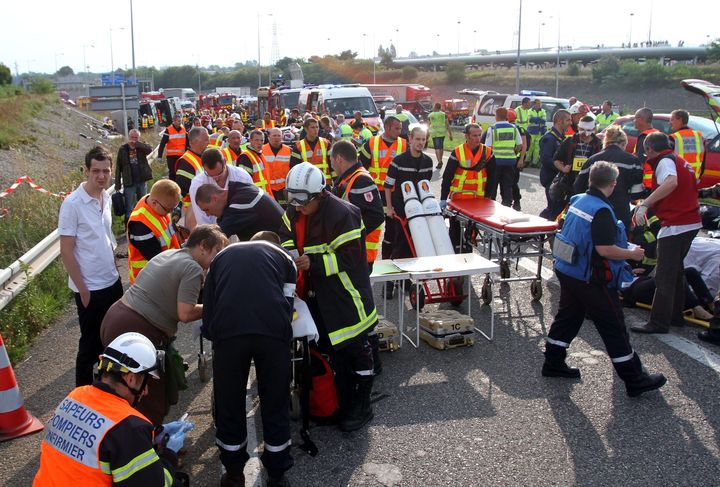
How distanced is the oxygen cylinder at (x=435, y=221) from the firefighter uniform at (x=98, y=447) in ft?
16.6

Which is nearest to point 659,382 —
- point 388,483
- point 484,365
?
→ point 484,365

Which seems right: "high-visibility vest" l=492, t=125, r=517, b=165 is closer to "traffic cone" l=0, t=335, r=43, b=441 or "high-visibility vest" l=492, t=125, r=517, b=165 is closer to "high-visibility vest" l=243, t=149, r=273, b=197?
"high-visibility vest" l=243, t=149, r=273, b=197

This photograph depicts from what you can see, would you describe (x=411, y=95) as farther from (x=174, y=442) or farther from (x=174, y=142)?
(x=174, y=442)

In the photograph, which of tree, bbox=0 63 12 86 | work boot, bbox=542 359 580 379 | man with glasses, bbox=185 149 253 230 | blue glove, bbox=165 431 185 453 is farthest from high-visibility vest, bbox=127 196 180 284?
tree, bbox=0 63 12 86

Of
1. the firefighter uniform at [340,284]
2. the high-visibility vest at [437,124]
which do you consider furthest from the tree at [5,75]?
the firefighter uniform at [340,284]

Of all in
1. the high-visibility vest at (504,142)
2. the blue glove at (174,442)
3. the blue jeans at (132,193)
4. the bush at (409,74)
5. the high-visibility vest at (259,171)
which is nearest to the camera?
the blue glove at (174,442)

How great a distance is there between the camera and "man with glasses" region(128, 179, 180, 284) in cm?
527

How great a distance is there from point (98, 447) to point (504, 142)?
32.0 feet

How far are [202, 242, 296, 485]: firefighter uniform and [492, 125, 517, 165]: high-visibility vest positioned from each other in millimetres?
7956

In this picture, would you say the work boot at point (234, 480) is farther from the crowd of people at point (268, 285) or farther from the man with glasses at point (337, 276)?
the man with glasses at point (337, 276)

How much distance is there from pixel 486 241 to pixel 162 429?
505cm

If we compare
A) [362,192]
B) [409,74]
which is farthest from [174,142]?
[409,74]

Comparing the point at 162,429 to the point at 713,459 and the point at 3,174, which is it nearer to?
the point at 713,459

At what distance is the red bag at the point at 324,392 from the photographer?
16.1 feet
